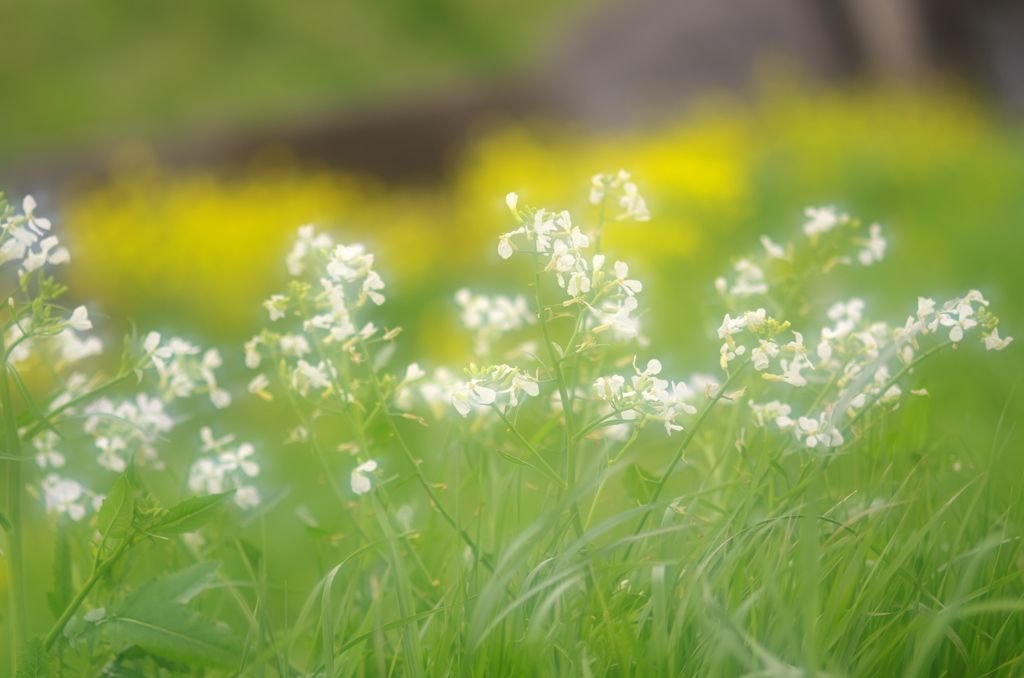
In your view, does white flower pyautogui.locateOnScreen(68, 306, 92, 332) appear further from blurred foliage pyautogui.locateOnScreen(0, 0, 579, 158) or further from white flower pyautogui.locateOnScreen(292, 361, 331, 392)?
blurred foliage pyautogui.locateOnScreen(0, 0, 579, 158)

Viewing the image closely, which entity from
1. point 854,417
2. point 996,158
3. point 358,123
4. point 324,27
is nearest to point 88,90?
point 324,27

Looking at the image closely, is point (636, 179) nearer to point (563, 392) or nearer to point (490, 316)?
point (490, 316)

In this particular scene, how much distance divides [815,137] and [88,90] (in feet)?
38.0

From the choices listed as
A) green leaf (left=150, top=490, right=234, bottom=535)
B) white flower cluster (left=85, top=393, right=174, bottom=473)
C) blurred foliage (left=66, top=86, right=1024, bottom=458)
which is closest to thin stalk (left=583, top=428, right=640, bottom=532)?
green leaf (left=150, top=490, right=234, bottom=535)

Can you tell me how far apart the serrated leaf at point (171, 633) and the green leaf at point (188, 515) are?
7cm

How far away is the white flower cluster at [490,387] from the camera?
684 millimetres

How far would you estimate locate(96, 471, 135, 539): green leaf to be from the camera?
0.73 metres

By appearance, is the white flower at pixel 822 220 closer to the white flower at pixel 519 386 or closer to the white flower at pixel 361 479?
the white flower at pixel 519 386

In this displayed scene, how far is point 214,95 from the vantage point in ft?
40.2

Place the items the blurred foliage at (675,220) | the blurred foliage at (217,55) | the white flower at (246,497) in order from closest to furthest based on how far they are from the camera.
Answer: the white flower at (246,497), the blurred foliage at (675,220), the blurred foliage at (217,55)

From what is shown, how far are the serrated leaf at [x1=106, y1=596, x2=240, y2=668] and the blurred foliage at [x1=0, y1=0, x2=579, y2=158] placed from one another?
11.3 meters

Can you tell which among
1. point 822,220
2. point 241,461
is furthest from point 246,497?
point 822,220

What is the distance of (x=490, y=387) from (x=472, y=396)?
0.03m

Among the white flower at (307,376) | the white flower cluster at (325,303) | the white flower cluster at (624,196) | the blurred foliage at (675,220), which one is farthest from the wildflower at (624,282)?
the blurred foliage at (675,220)
